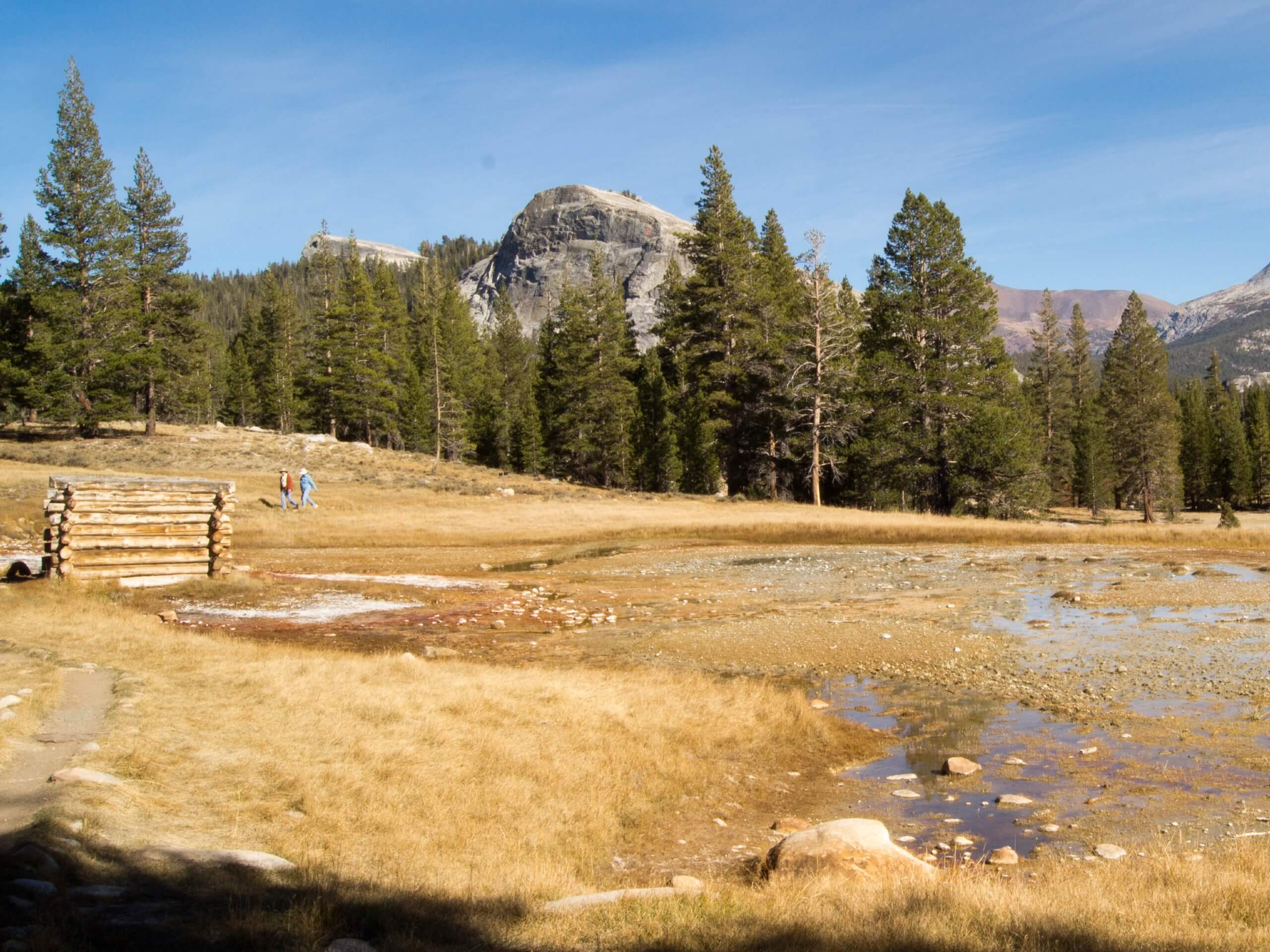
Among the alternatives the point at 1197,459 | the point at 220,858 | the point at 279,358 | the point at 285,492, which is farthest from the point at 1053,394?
the point at 220,858

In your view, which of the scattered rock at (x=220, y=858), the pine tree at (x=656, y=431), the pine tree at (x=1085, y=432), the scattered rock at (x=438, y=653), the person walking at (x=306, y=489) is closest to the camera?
the scattered rock at (x=220, y=858)

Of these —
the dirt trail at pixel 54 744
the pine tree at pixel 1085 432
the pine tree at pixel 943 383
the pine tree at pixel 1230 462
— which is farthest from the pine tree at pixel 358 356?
the pine tree at pixel 1230 462

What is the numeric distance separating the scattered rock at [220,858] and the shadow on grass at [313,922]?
0.57 ft

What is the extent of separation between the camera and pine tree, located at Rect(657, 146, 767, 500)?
180 feet

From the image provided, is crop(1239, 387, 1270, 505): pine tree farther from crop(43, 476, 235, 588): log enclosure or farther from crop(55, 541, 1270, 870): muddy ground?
crop(43, 476, 235, 588): log enclosure

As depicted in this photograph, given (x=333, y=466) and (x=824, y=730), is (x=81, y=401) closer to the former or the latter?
(x=333, y=466)

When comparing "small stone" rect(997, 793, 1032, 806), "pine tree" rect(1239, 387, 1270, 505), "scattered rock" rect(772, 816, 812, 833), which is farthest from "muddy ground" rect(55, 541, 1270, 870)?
"pine tree" rect(1239, 387, 1270, 505)

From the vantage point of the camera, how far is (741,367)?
Result: 54906mm

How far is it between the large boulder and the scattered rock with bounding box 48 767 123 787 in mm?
5457

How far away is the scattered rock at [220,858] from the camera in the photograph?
249 inches

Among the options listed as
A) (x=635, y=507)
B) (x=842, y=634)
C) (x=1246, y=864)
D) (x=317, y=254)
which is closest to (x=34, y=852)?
(x=1246, y=864)

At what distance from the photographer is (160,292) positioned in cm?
6462

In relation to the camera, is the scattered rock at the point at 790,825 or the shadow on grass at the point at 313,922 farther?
the scattered rock at the point at 790,825

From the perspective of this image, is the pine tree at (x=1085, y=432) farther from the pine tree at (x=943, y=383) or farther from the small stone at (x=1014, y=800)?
the small stone at (x=1014, y=800)
